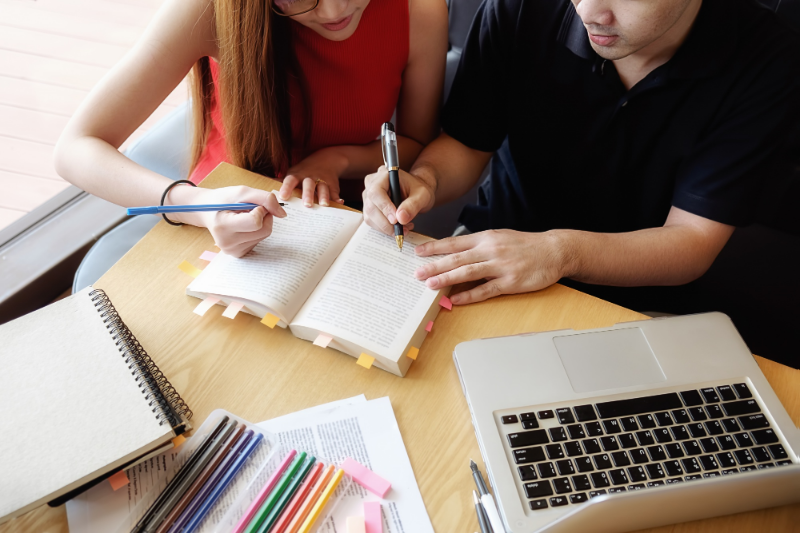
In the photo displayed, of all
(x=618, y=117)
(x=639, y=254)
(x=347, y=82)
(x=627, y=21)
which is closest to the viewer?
(x=627, y=21)

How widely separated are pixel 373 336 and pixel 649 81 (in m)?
0.69

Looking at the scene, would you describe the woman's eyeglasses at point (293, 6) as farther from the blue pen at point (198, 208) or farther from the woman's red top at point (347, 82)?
the blue pen at point (198, 208)

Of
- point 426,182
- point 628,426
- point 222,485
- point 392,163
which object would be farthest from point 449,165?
point 222,485

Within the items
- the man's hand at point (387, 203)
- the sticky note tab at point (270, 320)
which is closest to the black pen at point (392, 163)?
the man's hand at point (387, 203)

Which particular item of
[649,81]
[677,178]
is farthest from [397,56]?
[677,178]

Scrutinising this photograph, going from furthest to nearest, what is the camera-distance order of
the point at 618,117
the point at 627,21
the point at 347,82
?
the point at 347,82 → the point at 618,117 → the point at 627,21

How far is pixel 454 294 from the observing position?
813 mm

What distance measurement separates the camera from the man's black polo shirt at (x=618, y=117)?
35.1 inches

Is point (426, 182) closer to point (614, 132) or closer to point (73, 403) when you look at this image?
point (614, 132)

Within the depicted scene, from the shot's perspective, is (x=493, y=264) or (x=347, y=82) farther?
(x=347, y=82)

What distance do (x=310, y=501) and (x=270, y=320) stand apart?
0.86 feet

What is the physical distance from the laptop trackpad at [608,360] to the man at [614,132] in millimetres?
123

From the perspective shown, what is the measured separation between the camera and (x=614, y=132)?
1.04 metres

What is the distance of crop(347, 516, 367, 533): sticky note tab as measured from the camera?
582mm
